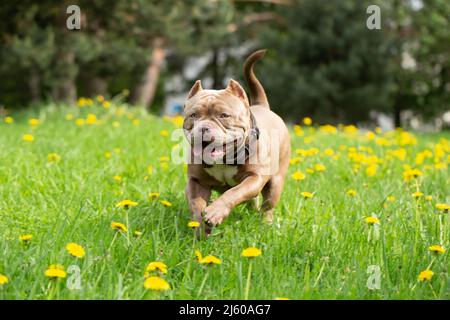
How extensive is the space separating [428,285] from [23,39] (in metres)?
9.01

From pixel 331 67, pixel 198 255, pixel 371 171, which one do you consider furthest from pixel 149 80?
pixel 198 255

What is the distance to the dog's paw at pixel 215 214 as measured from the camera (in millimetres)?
2635

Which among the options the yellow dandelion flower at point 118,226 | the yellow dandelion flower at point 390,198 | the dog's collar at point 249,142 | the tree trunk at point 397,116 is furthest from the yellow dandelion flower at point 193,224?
the tree trunk at point 397,116

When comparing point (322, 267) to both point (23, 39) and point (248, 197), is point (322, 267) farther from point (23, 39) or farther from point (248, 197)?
point (23, 39)

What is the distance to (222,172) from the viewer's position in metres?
3.00

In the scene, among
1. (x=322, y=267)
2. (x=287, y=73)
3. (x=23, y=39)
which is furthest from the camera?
(x=287, y=73)

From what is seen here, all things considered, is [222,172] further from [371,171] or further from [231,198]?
[371,171]

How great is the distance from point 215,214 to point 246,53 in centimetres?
1689

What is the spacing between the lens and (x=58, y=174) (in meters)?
4.07

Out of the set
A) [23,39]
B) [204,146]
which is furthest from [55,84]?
[204,146]

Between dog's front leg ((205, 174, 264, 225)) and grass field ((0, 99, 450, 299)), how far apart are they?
0.51ft

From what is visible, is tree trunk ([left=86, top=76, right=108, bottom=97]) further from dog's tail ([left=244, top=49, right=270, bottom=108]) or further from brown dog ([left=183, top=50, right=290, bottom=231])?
brown dog ([left=183, top=50, right=290, bottom=231])

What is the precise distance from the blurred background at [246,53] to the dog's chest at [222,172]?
6319 mm

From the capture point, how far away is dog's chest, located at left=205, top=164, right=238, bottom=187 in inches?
117
